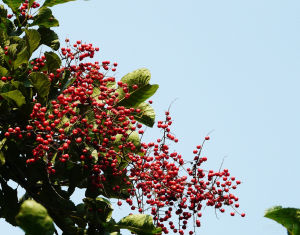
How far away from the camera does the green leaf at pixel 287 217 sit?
11.5 feet

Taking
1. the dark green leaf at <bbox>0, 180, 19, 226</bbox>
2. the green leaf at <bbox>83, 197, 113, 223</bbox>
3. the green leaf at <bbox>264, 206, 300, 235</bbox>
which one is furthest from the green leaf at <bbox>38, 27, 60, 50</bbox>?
the green leaf at <bbox>264, 206, 300, 235</bbox>

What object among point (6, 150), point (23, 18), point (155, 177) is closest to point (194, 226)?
point (155, 177)

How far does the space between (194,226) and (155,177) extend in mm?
702

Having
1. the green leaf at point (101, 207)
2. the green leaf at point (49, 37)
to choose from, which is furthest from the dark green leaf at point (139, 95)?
the green leaf at point (49, 37)

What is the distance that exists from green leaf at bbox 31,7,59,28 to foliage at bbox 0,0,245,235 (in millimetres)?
686

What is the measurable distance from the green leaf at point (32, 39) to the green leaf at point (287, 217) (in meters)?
2.94

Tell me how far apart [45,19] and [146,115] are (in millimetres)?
1851

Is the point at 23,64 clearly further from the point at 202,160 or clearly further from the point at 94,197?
the point at 202,160

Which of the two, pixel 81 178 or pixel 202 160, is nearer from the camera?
pixel 81 178

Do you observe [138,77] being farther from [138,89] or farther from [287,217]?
[287,217]

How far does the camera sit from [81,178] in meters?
4.71

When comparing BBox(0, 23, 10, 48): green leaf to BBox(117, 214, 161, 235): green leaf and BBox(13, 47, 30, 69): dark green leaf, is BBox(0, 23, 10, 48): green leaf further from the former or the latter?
BBox(117, 214, 161, 235): green leaf

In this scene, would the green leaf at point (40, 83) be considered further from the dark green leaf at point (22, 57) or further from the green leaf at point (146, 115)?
the green leaf at point (146, 115)

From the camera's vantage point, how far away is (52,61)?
4871 millimetres
